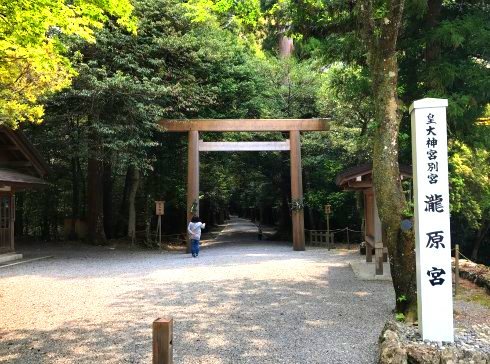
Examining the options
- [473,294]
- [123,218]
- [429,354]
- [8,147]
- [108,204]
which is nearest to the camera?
[429,354]

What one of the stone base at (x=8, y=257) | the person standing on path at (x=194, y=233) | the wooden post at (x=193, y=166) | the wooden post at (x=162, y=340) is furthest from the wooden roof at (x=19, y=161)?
the wooden post at (x=162, y=340)

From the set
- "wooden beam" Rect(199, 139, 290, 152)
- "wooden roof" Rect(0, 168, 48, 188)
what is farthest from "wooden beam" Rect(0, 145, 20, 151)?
"wooden beam" Rect(199, 139, 290, 152)

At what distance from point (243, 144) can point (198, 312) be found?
10.8m

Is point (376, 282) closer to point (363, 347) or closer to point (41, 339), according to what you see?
point (363, 347)

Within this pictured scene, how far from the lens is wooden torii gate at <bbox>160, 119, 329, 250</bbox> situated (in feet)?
56.2

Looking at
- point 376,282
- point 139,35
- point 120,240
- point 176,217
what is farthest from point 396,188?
point 176,217

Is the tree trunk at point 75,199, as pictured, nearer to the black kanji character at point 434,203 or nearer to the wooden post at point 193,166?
the wooden post at point 193,166

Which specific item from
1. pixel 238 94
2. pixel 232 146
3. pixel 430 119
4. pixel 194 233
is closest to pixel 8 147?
pixel 194 233

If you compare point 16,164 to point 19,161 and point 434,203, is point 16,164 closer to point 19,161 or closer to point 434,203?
point 19,161

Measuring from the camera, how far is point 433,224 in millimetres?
5094

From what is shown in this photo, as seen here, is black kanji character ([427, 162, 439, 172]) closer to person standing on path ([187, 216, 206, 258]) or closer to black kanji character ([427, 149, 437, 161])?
black kanji character ([427, 149, 437, 161])

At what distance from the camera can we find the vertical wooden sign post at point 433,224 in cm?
502

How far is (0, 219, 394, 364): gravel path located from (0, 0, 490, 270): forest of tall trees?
2093 mm

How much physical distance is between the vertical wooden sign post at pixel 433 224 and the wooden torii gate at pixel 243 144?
12.1 m
